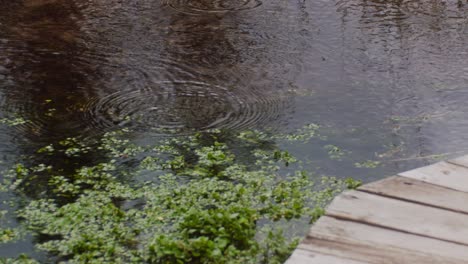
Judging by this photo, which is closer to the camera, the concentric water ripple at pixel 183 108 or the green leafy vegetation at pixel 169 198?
the green leafy vegetation at pixel 169 198

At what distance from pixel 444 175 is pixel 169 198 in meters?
1.52

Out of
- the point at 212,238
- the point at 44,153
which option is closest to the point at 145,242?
the point at 212,238

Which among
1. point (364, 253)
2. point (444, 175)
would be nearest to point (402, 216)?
point (364, 253)

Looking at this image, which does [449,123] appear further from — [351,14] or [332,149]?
[351,14]

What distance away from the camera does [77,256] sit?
156 inches

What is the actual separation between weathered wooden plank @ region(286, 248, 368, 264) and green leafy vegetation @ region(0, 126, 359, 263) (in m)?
1.12

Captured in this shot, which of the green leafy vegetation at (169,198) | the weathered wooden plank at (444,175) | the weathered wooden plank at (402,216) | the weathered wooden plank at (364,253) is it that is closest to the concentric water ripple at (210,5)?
the green leafy vegetation at (169,198)

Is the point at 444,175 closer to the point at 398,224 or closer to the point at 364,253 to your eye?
the point at 398,224

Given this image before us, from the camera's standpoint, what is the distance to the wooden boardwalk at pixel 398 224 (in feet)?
9.24

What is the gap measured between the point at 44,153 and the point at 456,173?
2.49 meters

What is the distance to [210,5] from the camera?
7805mm

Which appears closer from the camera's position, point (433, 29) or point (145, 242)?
point (145, 242)

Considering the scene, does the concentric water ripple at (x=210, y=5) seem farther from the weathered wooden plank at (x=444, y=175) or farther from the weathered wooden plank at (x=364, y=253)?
the weathered wooden plank at (x=364, y=253)

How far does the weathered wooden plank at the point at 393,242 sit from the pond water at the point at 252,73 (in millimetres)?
1698
